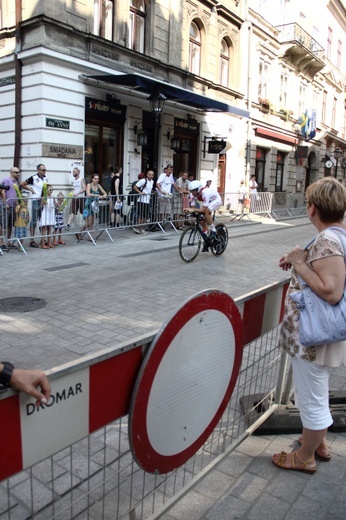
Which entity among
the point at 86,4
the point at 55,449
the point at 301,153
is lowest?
the point at 55,449

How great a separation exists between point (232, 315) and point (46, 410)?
3.55ft

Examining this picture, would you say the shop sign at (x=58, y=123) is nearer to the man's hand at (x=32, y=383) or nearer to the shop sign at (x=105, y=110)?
the shop sign at (x=105, y=110)

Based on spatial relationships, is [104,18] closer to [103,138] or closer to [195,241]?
[103,138]

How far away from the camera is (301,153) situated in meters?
29.1

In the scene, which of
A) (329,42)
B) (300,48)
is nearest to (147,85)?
(300,48)

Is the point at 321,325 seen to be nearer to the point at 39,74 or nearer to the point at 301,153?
the point at 39,74

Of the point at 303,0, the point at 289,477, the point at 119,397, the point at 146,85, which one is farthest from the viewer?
the point at 303,0

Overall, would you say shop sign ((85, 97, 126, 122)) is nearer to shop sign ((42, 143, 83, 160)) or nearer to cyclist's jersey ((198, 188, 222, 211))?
shop sign ((42, 143, 83, 160))

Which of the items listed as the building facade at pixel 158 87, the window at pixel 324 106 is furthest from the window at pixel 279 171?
the window at pixel 324 106

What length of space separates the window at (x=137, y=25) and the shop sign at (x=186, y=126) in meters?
3.20

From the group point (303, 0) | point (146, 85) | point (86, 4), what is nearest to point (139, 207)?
point (146, 85)

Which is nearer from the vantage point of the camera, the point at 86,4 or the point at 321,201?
the point at 321,201

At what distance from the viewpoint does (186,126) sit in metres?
19.3

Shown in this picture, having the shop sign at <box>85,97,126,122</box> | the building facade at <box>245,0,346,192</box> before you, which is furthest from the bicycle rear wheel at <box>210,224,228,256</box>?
the building facade at <box>245,0,346,192</box>
